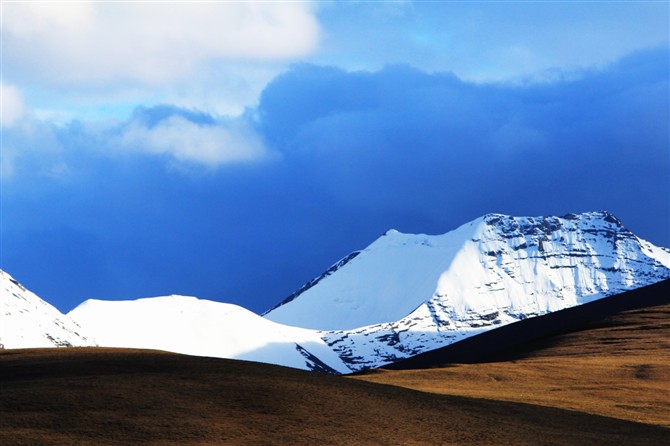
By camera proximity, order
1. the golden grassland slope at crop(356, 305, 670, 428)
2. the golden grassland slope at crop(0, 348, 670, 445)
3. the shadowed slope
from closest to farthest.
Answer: the golden grassland slope at crop(0, 348, 670, 445), the golden grassland slope at crop(356, 305, 670, 428), the shadowed slope

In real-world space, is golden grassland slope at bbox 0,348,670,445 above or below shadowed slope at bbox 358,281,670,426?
Answer: below

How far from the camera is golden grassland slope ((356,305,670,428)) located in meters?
85.8

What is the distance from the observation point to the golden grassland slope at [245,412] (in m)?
59.1

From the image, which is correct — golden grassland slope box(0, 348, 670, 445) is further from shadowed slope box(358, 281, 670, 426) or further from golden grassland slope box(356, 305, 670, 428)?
shadowed slope box(358, 281, 670, 426)

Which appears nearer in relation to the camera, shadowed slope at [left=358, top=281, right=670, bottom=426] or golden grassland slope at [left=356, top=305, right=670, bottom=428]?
golden grassland slope at [left=356, top=305, right=670, bottom=428]

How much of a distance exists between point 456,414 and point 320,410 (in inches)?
366

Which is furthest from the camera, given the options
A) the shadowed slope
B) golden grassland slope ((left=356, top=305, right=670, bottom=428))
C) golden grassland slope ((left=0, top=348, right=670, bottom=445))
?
the shadowed slope

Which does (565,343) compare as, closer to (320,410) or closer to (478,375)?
(478,375)

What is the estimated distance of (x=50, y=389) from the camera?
220 feet

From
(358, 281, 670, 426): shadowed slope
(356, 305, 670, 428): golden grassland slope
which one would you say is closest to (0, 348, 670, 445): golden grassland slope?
(356, 305, 670, 428): golden grassland slope

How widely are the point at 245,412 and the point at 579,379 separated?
52.1 metres

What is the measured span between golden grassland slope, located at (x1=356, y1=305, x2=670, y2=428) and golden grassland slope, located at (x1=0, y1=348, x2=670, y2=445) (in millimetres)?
8915

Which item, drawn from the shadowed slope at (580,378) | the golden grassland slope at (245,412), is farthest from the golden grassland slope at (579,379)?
the golden grassland slope at (245,412)

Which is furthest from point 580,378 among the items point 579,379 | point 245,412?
point 245,412
